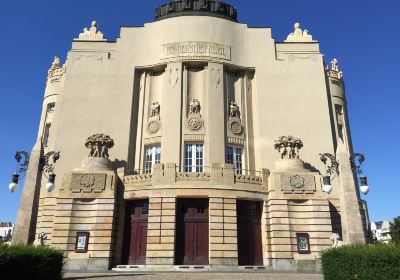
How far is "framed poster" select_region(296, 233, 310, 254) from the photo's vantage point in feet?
78.6

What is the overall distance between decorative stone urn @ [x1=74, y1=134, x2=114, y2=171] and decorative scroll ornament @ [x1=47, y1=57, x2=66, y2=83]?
1150 centimetres

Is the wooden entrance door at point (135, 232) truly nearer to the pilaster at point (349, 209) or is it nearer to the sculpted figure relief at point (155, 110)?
the sculpted figure relief at point (155, 110)

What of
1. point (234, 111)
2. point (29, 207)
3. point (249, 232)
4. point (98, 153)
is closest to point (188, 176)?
point (249, 232)

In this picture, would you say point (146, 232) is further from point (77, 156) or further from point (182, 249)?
point (77, 156)

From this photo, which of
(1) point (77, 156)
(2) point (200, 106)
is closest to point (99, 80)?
(1) point (77, 156)

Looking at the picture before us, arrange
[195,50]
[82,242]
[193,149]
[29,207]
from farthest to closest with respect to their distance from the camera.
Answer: [195,50], [193,149], [82,242], [29,207]

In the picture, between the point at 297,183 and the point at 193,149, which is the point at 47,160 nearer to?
the point at 193,149

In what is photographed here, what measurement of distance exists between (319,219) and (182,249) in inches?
378

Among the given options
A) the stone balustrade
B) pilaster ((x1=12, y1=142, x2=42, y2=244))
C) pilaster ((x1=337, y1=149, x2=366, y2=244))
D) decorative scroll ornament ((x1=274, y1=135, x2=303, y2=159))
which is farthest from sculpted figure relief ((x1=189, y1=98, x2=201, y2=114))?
pilaster ((x1=12, y1=142, x2=42, y2=244))

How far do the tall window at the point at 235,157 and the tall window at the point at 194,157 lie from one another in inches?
89.8

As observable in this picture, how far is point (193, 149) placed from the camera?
29.7 m

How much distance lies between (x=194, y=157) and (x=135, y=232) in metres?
7.67

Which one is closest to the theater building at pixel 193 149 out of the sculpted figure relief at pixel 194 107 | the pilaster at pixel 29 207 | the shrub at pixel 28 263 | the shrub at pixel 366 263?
the pilaster at pixel 29 207

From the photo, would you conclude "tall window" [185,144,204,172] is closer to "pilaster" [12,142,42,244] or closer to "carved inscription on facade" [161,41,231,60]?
"carved inscription on facade" [161,41,231,60]
